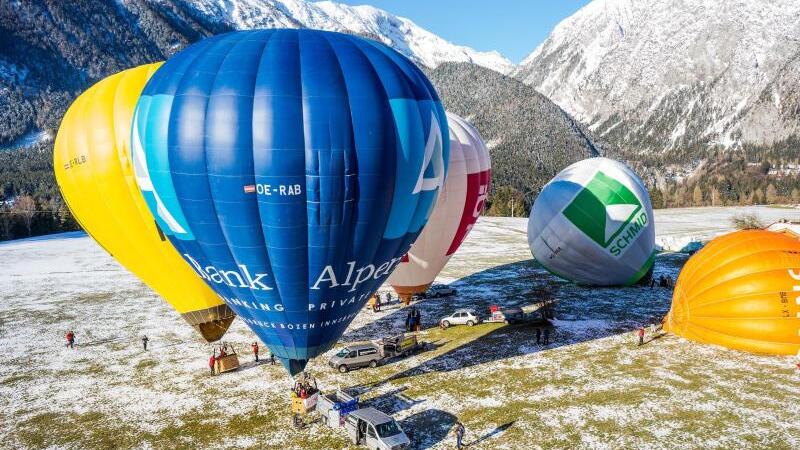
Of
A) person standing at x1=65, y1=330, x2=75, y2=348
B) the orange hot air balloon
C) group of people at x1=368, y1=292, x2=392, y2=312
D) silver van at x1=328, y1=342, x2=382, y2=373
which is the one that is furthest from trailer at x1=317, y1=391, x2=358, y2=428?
person standing at x1=65, y1=330, x2=75, y2=348

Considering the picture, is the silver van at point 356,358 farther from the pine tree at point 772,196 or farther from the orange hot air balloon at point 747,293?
the pine tree at point 772,196

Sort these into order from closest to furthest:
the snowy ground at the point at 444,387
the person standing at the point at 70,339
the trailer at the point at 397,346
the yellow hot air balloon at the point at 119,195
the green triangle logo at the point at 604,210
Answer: the snowy ground at the point at 444,387 → the yellow hot air balloon at the point at 119,195 → the trailer at the point at 397,346 → the person standing at the point at 70,339 → the green triangle logo at the point at 604,210

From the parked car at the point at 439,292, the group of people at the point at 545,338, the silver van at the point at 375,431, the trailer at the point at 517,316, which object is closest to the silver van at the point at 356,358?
the silver van at the point at 375,431

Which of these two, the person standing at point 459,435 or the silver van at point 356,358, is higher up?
the silver van at point 356,358

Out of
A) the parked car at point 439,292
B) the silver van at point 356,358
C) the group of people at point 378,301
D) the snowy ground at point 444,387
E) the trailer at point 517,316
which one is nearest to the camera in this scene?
the snowy ground at point 444,387

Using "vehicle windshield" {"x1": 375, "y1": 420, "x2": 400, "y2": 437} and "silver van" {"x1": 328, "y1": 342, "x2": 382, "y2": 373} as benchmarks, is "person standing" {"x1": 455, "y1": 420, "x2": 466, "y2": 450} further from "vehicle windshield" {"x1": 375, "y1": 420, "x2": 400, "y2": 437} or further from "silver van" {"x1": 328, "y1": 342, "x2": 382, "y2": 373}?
"silver van" {"x1": 328, "y1": 342, "x2": 382, "y2": 373}

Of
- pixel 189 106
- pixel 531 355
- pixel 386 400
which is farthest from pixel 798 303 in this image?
pixel 189 106

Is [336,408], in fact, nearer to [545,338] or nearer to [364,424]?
[364,424]
